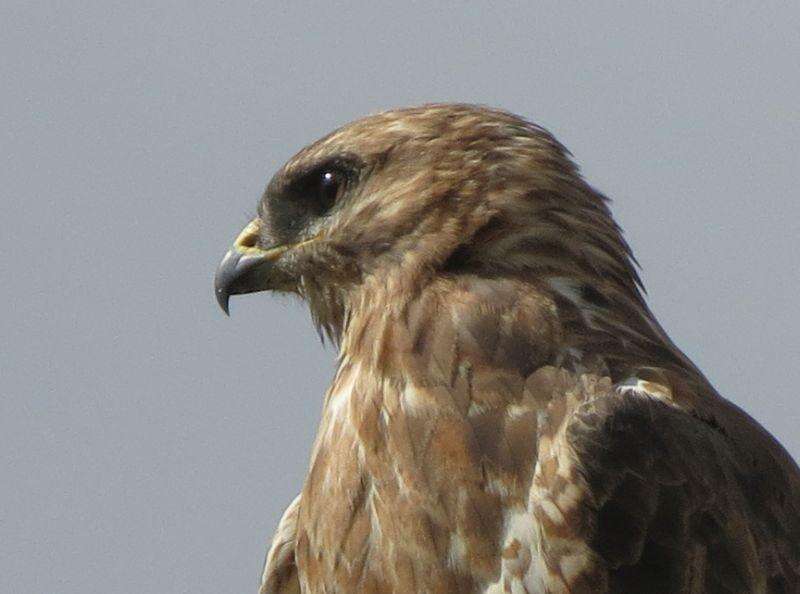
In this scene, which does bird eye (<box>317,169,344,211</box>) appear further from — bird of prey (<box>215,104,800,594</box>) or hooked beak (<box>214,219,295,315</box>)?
hooked beak (<box>214,219,295,315</box>)

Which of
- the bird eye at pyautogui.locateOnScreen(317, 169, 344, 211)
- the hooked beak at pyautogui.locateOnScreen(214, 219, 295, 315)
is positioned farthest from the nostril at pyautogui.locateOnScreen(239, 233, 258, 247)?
the bird eye at pyautogui.locateOnScreen(317, 169, 344, 211)

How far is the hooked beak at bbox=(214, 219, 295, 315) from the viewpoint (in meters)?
7.90

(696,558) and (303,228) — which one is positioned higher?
(303,228)

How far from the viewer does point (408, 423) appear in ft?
22.8

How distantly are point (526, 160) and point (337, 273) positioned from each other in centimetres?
74

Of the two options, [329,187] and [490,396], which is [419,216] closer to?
[329,187]

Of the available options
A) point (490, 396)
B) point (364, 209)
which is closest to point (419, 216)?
point (364, 209)

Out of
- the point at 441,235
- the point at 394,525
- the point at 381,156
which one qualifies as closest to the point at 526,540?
the point at 394,525

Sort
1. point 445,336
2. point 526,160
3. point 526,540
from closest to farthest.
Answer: point 526,540
point 445,336
point 526,160

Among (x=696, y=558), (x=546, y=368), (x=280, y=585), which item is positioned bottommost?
(x=280, y=585)

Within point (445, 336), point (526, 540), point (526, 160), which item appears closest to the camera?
point (526, 540)

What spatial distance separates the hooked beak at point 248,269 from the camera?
790 cm

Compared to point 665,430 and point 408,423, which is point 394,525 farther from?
point 665,430

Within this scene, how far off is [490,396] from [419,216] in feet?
2.86
